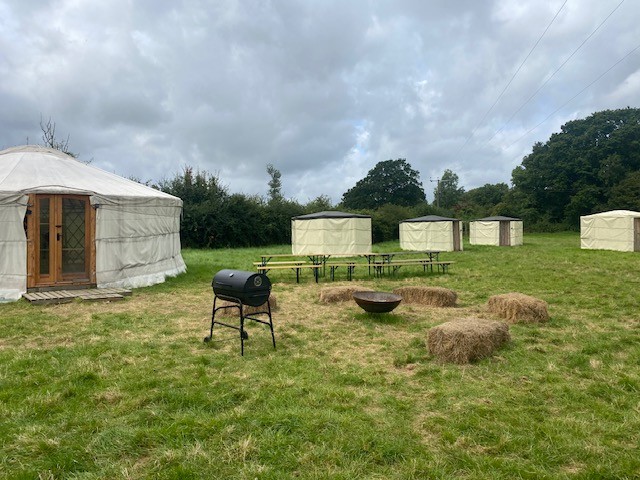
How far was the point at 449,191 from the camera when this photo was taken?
60281 millimetres

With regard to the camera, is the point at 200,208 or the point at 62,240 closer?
the point at 62,240

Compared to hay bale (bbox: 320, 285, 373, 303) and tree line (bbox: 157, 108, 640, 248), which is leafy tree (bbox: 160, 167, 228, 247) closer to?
tree line (bbox: 157, 108, 640, 248)

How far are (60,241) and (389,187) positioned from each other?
128ft

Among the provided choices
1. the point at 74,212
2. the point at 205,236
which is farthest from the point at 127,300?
the point at 205,236

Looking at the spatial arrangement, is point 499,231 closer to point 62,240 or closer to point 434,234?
point 434,234

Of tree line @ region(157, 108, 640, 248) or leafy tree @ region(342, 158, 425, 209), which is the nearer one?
tree line @ region(157, 108, 640, 248)

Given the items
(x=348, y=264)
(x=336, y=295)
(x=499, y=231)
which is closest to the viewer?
(x=336, y=295)

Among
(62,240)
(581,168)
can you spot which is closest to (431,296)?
(62,240)

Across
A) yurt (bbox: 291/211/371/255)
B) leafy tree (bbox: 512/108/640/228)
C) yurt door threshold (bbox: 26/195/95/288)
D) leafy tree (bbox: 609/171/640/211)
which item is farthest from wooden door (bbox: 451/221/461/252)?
leafy tree (bbox: 512/108/640/228)

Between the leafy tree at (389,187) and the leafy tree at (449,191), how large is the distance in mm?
10867

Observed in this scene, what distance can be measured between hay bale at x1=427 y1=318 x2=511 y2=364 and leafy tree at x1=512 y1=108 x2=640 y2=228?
1427 inches

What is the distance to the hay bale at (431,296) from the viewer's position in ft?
22.5

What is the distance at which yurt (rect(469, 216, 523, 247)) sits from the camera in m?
22.4

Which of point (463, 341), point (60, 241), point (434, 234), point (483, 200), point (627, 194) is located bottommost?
point (463, 341)
